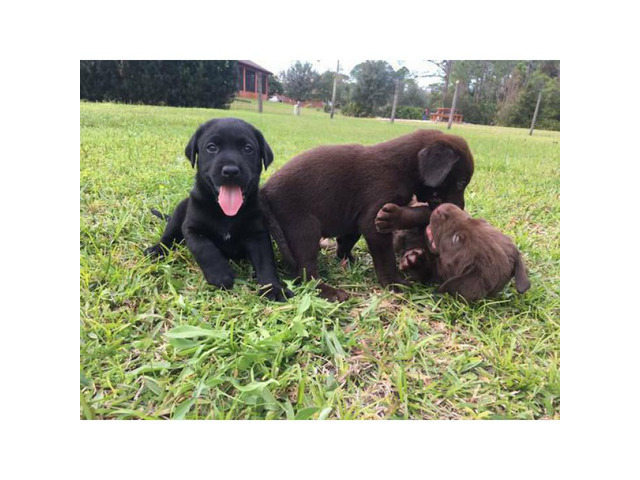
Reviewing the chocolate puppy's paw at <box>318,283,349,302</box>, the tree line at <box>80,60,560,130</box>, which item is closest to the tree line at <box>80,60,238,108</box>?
the tree line at <box>80,60,560,130</box>

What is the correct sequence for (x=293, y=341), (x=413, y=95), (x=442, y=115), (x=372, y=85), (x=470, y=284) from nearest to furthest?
(x=293, y=341), (x=470, y=284), (x=372, y=85), (x=413, y=95), (x=442, y=115)

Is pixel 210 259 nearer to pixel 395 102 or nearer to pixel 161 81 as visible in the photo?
pixel 161 81

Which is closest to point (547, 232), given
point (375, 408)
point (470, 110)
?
point (470, 110)

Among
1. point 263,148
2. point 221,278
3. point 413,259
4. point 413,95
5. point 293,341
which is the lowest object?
point 293,341

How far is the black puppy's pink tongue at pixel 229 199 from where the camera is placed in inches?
100

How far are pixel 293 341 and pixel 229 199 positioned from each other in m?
0.98

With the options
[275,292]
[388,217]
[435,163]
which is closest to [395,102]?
[435,163]

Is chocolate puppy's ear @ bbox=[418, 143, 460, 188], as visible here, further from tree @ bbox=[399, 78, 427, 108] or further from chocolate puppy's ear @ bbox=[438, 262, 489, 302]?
chocolate puppy's ear @ bbox=[438, 262, 489, 302]

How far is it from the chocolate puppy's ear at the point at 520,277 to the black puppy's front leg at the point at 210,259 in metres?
1.69

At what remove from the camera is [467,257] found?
8.11 ft

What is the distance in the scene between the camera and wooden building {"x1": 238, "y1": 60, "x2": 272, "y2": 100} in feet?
8.59

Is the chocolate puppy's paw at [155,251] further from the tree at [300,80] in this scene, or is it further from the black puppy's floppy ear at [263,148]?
the tree at [300,80]

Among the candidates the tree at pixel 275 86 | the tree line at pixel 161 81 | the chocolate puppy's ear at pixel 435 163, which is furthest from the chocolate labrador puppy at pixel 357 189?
the tree line at pixel 161 81

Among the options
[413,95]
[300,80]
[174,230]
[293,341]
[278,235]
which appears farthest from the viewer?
[413,95]
